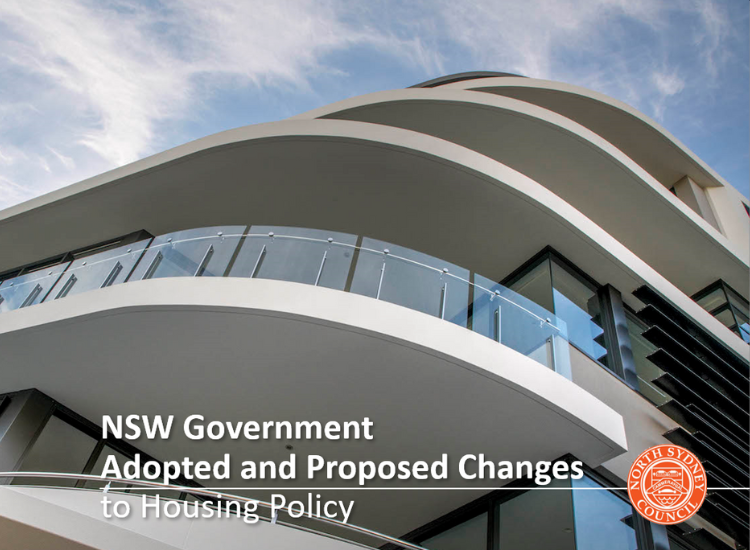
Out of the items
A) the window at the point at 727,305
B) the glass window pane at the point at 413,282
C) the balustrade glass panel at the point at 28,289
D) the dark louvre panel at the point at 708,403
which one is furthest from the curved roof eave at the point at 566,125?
the balustrade glass panel at the point at 28,289

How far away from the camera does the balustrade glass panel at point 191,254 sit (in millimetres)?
6590

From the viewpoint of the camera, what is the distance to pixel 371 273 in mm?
6176

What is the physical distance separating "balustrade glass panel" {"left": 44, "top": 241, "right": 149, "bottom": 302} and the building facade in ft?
0.16

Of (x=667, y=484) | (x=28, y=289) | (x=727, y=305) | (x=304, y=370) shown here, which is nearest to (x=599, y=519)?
(x=667, y=484)

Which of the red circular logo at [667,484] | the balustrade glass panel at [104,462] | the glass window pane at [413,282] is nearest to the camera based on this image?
the glass window pane at [413,282]

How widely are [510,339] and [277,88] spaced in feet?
39.3

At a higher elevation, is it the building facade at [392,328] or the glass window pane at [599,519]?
the building facade at [392,328]

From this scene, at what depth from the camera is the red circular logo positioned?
6.38m

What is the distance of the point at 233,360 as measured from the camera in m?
6.13

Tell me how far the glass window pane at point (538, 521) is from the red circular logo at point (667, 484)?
3.52 ft

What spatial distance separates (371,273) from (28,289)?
5512mm

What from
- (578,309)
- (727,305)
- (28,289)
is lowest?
(28,289)

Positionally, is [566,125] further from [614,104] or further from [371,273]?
[371,273]

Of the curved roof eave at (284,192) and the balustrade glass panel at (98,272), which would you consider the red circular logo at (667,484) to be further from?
the balustrade glass panel at (98,272)
